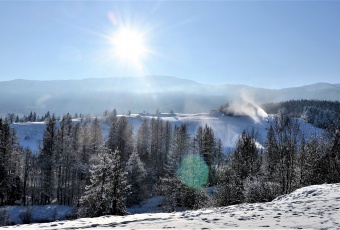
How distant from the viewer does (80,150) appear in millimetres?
77562

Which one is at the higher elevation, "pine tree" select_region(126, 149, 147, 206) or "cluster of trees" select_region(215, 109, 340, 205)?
"cluster of trees" select_region(215, 109, 340, 205)

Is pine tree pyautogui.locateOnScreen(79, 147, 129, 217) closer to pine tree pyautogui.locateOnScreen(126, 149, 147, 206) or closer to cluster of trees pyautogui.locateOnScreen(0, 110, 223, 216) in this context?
cluster of trees pyautogui.locateOnScreen(0, 110, 223, 216)

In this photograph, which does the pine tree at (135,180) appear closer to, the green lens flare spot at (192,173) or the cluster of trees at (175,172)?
the cluster of trees at (175,172)

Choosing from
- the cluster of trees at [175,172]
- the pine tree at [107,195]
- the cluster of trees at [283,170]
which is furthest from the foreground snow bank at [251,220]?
the pine tree at [107,195]

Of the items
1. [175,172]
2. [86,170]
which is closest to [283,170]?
[175,172]

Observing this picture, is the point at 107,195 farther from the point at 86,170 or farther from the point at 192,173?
the point at 86,170

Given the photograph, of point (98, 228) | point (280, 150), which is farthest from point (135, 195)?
point (98, 228)

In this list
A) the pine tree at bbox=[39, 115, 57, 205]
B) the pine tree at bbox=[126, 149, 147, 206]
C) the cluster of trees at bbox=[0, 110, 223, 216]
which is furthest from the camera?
the pine tree at bbox=[126, 149, 147, 206]

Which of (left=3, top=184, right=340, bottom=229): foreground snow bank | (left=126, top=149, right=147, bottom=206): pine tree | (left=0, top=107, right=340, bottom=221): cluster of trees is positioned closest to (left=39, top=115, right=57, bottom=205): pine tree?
(left=0, top=107, right=340, bottom=221): cluster of trees

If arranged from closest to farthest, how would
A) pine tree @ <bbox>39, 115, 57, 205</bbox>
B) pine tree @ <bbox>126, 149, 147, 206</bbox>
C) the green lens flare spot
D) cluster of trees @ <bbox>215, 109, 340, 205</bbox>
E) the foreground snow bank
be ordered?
the foreground snow bank, cluster of trees @ <bbox>215, 109, 340, 205</bbox>, the green lens flare spot, pine tree @ <bbox>39, 115, 57, 205</bbox>, pine tree @ <bbox>126, 149, 147, 206</bbox>

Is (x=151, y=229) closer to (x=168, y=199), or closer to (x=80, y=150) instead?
(x=168, y=199)

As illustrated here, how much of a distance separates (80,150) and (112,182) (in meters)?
46.6

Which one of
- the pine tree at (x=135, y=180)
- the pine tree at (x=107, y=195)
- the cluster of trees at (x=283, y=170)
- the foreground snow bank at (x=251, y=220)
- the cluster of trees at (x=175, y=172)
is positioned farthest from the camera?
the pine tree at (x=135, y=180)

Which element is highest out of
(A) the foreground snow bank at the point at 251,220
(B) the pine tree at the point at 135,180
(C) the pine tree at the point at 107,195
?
(A) the foreground snow bank at the point at 251,220
